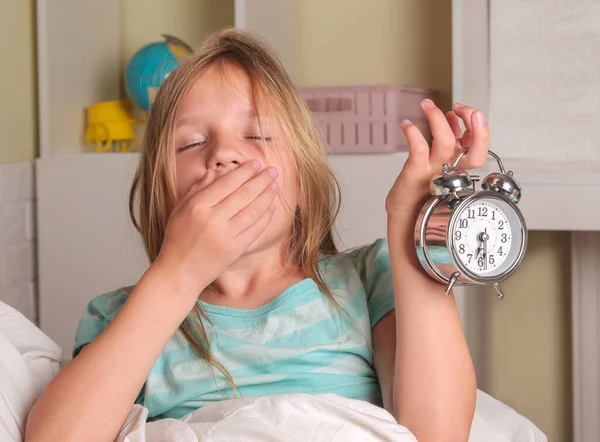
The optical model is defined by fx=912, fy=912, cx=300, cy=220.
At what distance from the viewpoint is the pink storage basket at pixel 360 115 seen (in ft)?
6.71

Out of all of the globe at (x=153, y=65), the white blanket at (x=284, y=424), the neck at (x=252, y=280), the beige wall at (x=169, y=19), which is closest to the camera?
the white blanket at (x=284, y=424)

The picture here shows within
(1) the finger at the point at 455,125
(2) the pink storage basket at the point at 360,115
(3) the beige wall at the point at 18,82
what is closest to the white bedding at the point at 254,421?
(1) the finger at the point at 455,125

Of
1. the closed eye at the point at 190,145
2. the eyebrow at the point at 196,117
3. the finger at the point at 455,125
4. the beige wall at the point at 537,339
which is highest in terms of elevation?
the eyebrow at the point at 196,117

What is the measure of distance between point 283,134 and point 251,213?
0.67 ft

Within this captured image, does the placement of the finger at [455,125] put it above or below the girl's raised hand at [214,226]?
above

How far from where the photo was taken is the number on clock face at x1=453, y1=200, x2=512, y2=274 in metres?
0.97

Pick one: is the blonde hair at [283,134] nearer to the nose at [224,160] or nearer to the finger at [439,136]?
the nose at [224,160]

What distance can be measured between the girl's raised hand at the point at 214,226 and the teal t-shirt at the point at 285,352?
166mm

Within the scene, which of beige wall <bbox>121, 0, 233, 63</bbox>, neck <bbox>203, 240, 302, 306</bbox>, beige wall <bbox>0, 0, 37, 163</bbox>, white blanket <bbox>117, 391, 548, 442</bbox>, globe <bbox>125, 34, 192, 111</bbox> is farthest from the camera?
beige wall <bbox>121, 0, 233, 63</bbox>

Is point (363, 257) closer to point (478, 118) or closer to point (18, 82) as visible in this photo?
point (478, 118)

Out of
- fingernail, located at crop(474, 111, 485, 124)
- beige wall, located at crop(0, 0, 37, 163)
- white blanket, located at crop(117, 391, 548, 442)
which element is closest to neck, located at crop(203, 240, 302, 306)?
white blanket, located at crop(117, 391, 548, 442)

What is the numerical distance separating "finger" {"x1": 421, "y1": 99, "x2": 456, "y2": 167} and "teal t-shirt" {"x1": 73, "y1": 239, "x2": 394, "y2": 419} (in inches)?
9.5

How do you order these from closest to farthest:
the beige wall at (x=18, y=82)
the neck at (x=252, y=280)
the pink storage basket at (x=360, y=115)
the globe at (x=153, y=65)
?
the neck at (x=252, y=280) < the pink storage basket at (x=360, y=115) < the beige wall at (x=18, y=82) < the globe at (x=153, y=65)

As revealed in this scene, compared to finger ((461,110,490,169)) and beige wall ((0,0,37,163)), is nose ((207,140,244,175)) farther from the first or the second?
beige wall ((0,0,37,163))
